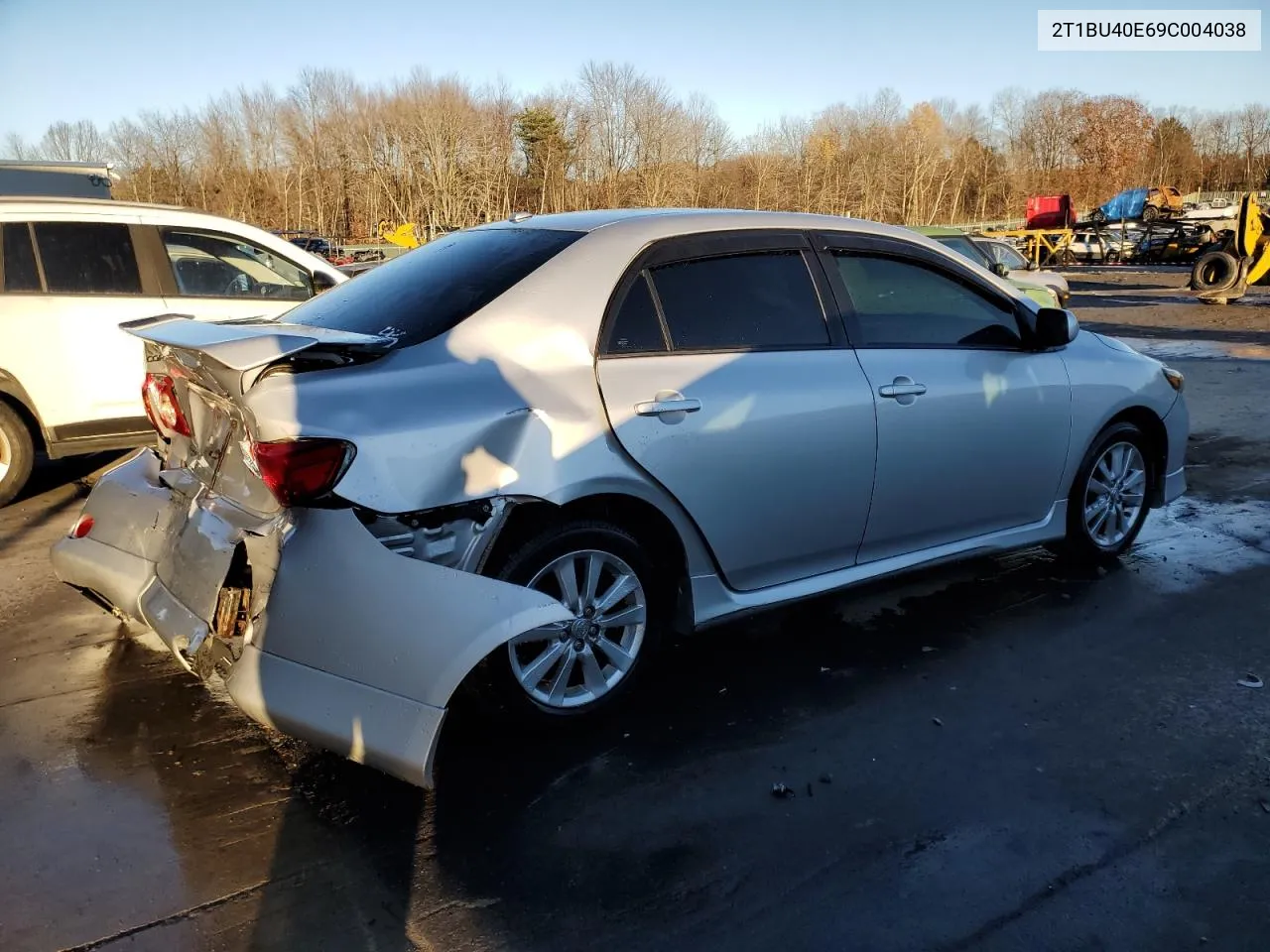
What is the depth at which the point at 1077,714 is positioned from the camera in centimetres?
350

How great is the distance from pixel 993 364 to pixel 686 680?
1.98m

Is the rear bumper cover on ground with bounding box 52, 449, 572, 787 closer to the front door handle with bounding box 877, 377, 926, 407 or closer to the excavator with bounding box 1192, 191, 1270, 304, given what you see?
the front door handle with bounding box 877, 377, 926, 407

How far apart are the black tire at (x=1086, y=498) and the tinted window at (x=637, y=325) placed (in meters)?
2.50

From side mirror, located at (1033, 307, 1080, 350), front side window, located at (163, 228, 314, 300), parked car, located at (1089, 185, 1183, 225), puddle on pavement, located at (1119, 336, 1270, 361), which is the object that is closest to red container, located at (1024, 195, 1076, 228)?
parked car, located at (1089, 185, 1183, 225)

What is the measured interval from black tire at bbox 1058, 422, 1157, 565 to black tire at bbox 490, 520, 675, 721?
95.0 inches

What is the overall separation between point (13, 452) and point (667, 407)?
5104 mm

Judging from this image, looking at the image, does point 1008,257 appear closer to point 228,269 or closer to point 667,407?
point 228,269

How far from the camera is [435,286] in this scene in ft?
11.6

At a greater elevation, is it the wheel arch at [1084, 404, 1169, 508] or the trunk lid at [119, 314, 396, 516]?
the trunk lid at [119, 314, 396, 516]

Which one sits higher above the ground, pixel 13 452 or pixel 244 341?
pixel 244 341

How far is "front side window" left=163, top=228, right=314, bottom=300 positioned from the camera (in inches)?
270

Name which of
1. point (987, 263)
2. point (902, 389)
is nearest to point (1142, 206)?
point (987, 263)

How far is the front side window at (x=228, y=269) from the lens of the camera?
685 cm

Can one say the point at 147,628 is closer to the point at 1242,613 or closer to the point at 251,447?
the point at 251,447
